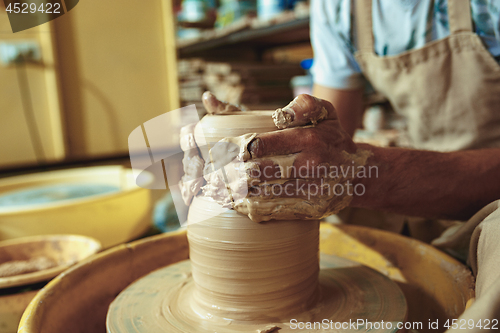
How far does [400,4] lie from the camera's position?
1.41m

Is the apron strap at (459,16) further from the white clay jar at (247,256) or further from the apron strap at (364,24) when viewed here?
the white clay jar at (247,256)

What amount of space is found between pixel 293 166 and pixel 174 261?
2.38 ft

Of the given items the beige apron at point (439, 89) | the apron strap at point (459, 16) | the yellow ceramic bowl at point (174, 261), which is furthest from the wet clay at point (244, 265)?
the apron strap at point (459, 16)

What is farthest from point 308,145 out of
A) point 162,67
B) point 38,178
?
point 162,67

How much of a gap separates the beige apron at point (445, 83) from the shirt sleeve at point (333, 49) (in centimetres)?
8

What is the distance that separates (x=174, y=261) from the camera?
1.35 m

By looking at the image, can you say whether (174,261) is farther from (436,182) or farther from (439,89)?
(439,89)

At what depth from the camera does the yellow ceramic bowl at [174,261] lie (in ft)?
3.15

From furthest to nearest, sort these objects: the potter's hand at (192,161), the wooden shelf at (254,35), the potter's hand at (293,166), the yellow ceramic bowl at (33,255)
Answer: the wooden shelf at (254,35), the yellow ceramic bowl at (33,255), the potter's hand at (192,161), the potter's hand at (293,166)

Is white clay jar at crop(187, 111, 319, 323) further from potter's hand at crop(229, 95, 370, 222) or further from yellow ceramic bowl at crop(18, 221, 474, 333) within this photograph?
yellow ceramic bowl at crop(18, 221, 474, 333)

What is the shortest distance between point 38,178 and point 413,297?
2.27 meters

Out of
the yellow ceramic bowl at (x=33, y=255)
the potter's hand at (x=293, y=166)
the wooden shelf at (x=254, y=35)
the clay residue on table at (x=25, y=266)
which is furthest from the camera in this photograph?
the wooden shelf at (x=254, y=35)

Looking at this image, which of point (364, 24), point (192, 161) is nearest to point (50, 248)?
point (192, 161)

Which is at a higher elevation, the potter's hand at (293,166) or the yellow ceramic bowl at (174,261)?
the potter's hand at (293,166)
